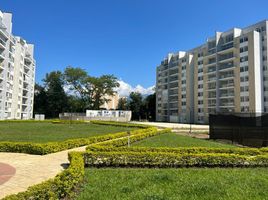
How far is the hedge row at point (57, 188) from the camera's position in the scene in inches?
204

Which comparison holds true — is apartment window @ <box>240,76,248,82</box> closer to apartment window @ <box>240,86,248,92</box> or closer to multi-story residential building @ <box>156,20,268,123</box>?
multi-story residential building @ <box>156,20,268,123</box>

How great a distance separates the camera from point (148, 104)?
315 ft

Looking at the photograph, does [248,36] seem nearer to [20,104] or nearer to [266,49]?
[266,49]

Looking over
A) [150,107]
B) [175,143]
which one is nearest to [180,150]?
[175,143]

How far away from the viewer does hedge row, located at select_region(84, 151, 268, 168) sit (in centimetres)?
1038

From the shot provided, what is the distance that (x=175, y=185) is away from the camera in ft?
24.3

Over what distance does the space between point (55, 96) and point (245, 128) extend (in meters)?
66.3

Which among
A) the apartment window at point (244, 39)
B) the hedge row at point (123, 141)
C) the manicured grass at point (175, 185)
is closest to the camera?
the manicured grass at point (175, 185)

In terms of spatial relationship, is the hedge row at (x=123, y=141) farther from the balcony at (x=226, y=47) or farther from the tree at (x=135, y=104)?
the tree at (x=135, y=104)

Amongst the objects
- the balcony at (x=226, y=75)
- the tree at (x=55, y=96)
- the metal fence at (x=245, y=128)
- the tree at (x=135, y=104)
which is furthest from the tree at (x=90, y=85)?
the metal fence at (x=245, y=128)

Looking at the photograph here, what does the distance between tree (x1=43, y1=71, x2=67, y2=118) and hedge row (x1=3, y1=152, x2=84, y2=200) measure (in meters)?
72.9

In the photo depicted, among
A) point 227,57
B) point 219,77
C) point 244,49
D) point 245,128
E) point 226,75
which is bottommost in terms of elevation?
point 245,128

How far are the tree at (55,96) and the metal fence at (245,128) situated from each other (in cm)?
6320

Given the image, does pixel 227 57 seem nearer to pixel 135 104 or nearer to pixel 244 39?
pixel 244 39
